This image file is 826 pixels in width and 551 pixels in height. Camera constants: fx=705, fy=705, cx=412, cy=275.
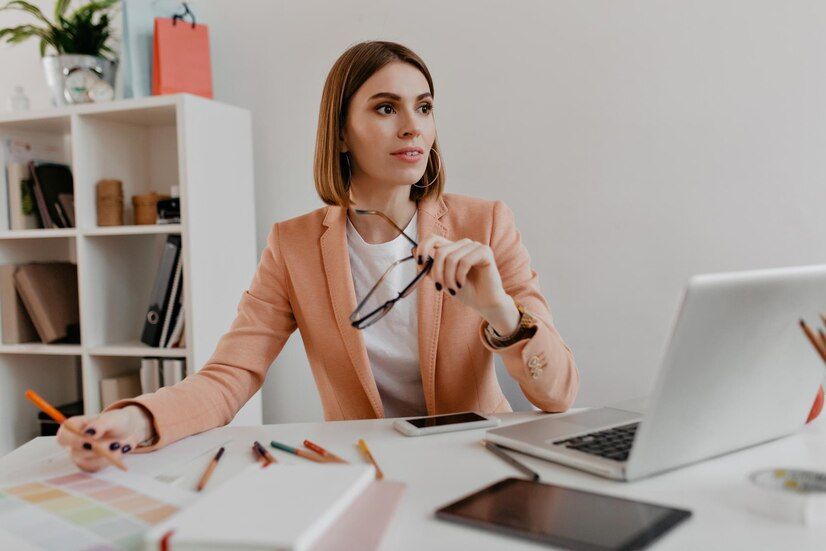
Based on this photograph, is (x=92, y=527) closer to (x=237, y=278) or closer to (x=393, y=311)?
(x=393, y=311)

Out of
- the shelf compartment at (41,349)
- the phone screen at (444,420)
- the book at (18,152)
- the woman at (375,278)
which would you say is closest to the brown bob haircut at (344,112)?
the woman at (375,278)

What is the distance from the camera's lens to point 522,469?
86 centimetres

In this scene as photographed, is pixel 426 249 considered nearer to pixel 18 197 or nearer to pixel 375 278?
pixel 375 278

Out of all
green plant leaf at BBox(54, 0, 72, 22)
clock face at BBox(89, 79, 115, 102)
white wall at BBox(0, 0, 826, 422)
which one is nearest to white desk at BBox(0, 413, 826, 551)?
white wall at BBox(0, 0, 826, 422)

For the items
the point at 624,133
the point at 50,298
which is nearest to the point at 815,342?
the point at 624,133

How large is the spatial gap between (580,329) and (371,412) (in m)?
0.95

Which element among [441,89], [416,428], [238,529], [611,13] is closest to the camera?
[238,529]

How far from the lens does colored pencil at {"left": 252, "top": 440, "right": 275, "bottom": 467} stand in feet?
3.09

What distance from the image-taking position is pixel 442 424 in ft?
3.54

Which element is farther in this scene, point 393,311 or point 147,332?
point 147,332

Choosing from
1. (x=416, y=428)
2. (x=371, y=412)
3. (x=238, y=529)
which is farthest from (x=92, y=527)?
(x=371, y=412)

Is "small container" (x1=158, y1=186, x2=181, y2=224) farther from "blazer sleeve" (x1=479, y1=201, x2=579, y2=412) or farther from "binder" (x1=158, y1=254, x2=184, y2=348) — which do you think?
"blazer sleeve" (x1=479, y1=201, x2=579, y2=412)

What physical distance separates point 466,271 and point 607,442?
1.05 ft

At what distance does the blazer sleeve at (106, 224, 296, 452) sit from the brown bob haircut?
0.17 m
